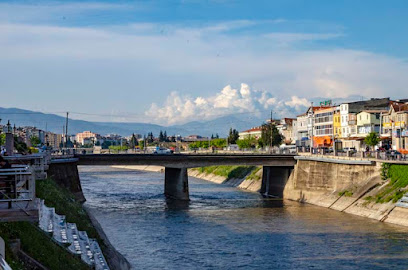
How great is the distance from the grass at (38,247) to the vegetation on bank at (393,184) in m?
45.2

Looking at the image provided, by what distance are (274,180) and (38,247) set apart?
81.9m

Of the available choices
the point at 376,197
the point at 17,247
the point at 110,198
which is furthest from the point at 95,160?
the point at 17,247

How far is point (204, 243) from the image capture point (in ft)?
185

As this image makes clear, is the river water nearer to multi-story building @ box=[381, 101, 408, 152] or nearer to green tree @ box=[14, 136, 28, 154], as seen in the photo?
green tree @ box=[14, 136, 28, 154]

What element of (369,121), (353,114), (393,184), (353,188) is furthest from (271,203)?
(353,114)

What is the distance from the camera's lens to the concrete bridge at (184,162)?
97.8 meters

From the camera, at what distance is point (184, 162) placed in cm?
9975

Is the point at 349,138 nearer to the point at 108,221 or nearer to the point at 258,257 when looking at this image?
the point at 108,221

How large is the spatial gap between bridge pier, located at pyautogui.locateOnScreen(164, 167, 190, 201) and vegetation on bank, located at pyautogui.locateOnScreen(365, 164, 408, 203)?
31.4 metres

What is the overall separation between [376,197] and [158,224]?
82.7 ft

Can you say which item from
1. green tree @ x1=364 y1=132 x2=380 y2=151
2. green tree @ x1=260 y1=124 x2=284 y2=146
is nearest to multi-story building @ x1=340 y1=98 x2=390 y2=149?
green tree @ x1=364 y1=132 x2=380 y2=151

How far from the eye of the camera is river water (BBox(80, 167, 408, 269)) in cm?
4803

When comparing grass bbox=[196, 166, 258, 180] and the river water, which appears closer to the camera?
the river water

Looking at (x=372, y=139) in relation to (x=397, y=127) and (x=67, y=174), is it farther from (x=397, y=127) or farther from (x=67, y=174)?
(x=67, y=174)
